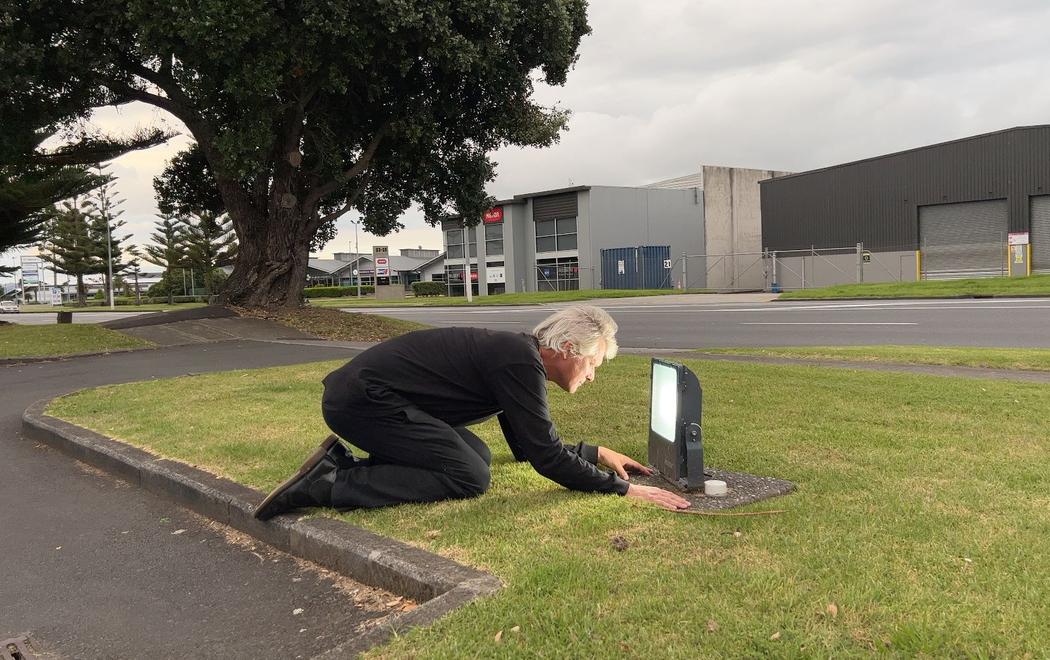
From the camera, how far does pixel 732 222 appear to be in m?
44.0

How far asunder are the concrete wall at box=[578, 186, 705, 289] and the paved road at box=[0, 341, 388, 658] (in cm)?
4103

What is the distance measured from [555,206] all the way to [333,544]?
45485 mm

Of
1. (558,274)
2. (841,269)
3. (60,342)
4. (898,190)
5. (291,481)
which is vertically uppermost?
(898,190)

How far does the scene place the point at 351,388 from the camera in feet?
12.3

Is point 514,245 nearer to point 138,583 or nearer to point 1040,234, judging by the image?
point 1040,234

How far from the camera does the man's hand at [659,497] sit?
361 cm

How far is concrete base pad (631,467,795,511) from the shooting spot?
12.1 ft

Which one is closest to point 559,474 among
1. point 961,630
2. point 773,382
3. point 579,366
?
point 579,366

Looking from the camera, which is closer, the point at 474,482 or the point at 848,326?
the point at 474,482

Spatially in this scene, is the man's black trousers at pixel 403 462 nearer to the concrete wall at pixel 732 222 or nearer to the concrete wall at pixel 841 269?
the concrete wall at pixel 841 269

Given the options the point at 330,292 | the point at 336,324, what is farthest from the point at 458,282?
the point at 336,324

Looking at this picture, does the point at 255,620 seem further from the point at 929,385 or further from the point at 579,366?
the point at 929,385

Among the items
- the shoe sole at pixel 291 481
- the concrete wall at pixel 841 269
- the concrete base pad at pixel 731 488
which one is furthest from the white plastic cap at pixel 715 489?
the concrete wall at pixel 841 269

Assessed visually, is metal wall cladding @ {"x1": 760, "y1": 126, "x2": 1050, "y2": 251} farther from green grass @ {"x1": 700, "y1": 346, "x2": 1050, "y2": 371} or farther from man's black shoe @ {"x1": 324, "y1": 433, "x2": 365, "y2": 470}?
man's black shoe @ {"x1": 324, "y1": 433, "x2": 365, "y2": 470}
